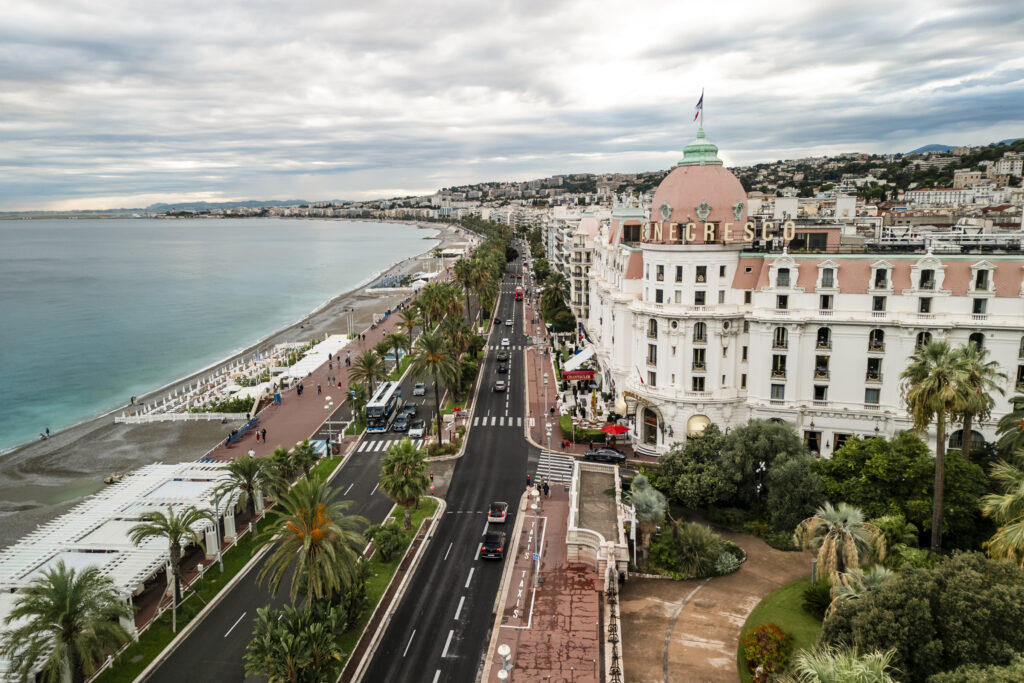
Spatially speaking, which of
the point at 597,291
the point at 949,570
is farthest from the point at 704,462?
the point at 597,291

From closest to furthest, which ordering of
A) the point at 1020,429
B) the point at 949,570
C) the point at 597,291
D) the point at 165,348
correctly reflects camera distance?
the point at 949,570 < the point at 1020,429 < the point at 597,291 < the point at 165,348

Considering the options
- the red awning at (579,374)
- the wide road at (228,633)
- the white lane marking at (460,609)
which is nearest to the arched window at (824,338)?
the red awning at (579,374)

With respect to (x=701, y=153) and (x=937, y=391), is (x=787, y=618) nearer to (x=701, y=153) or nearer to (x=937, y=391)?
(x=937, y=391)

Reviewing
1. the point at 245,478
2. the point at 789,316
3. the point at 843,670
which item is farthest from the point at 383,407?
the point at 843,670

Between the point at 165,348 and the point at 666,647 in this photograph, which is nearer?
the point at 666,647

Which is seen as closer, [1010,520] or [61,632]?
[61,632]

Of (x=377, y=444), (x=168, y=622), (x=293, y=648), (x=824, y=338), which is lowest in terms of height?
(x=168, y=622)

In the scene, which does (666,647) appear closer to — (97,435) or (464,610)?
(464,610)
